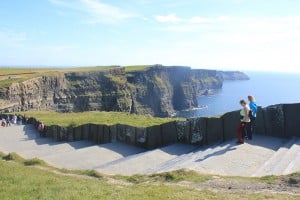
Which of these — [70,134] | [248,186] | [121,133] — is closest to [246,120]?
[248,186]

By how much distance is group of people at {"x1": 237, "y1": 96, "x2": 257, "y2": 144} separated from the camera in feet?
54.6

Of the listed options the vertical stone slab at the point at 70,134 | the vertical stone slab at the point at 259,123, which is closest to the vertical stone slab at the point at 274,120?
the vertical stone slab at the point at 259,123

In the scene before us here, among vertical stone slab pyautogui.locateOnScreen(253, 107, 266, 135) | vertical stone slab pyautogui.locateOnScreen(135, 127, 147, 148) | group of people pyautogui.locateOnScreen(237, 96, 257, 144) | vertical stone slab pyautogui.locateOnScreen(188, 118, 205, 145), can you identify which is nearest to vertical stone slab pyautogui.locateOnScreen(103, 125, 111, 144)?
vertical stone slab pyautogui.locateOnScreen(135, 127, 147, 148)

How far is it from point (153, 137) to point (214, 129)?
13.8 feet

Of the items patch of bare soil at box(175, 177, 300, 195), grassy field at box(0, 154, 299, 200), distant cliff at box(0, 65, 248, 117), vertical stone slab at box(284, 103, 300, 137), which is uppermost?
vertical stone slab at box(284, 103, 300, 137)

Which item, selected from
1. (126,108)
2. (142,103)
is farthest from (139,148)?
(142,103)

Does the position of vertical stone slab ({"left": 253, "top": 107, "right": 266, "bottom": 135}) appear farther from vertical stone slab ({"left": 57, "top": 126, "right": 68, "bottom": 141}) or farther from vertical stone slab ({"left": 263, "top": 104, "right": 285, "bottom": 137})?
vertical stone slab ({"left": 57, "top": 126, "right": 68, "bottom": 141})

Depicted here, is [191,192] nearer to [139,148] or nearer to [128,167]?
[128,167]

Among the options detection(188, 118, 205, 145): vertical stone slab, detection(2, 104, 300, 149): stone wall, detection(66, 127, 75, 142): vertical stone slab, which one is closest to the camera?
detection(2, 104, 300, 149): stone wall

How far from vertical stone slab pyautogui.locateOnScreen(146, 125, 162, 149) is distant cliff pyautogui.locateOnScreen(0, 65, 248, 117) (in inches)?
2668

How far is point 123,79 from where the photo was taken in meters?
151

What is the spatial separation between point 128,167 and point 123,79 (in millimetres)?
134871

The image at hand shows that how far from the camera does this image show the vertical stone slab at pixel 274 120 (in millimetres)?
17406

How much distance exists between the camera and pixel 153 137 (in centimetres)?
2170
